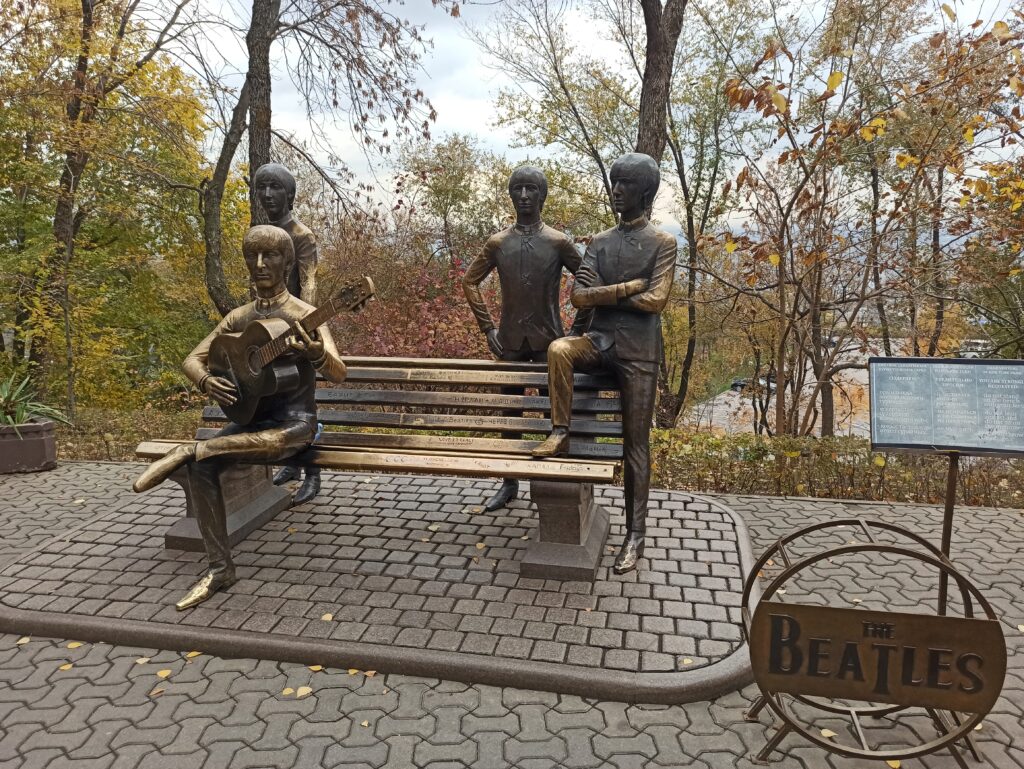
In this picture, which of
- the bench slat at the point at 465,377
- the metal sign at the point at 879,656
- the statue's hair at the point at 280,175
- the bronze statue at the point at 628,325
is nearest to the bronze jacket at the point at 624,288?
the bronze statue at the point at 628,325

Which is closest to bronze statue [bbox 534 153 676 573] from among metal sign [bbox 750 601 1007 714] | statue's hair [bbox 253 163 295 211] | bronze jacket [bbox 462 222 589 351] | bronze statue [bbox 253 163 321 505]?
bronze jacket [bbox 462 222 589 351]

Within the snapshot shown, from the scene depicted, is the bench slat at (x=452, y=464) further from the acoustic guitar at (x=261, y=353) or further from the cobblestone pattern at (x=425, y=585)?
the cobblestone pattern at (x=425, y=585)

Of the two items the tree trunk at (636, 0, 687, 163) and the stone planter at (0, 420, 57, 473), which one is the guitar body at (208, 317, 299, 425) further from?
the tree trunk at (636, 0, 687, 163)

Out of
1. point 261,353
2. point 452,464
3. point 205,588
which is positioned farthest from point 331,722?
point 261,353

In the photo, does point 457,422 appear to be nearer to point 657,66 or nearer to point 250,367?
point 250,367

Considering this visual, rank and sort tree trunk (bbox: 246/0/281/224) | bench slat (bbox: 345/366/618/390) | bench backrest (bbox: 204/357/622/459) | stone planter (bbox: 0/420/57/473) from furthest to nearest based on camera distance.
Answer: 1. tree trunk (bbox: 246/0/281/224)
2. stone planter (bbox: 0/420/57/473)
3. bench slat (bbox: 345/366/618/390)
4. bench backrest (bbox: 204/357/622/459)

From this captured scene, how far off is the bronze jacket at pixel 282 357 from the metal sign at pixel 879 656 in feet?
9.03

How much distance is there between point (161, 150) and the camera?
1325 centimetres

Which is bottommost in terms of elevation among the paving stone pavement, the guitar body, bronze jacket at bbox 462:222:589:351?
the paving stone pavement

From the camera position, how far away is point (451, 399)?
5234mm

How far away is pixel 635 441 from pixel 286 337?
7.33 ft

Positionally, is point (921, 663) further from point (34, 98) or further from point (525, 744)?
point (34, 98)

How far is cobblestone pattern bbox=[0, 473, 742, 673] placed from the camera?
11.5 feet

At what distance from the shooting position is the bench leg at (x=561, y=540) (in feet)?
13.4
